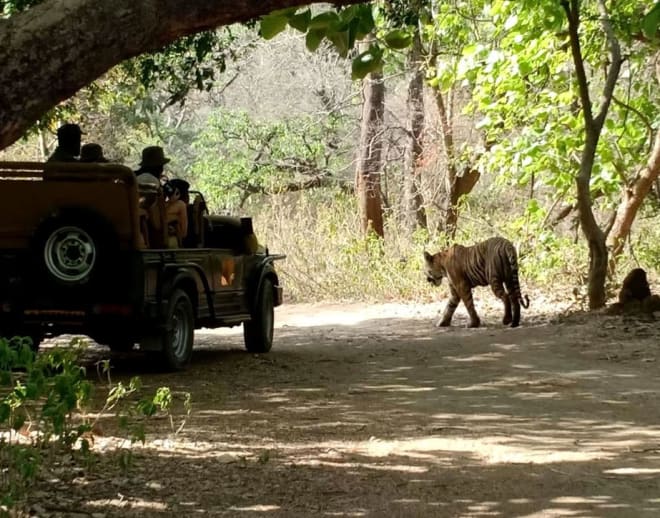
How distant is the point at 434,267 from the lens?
15.1m

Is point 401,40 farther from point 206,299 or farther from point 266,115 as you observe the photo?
point 266,115

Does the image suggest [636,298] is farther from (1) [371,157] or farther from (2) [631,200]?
(1) [371,157]

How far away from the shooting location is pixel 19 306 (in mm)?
9203

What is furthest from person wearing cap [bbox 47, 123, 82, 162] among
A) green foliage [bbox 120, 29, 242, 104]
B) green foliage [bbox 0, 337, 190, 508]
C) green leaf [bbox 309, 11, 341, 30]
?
green leaf [bbox 309, 11, 341, 30]

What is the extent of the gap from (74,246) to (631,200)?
898 centimetres

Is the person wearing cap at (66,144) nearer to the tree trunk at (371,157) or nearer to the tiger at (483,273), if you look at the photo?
the tiger at (483,273)

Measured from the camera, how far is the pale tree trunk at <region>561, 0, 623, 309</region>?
12.9 meters

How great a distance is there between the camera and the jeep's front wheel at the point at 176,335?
9.70 metres

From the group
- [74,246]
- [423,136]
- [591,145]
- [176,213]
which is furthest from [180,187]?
[423,136]

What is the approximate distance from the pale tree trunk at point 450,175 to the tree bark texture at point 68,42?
1632cm

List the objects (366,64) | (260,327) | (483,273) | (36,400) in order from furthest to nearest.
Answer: (483,273) < (260,327) < (366,64) < (36,400)

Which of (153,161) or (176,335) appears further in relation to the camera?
(153,161)

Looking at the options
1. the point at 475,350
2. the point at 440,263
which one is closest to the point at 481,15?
the point at 440,263

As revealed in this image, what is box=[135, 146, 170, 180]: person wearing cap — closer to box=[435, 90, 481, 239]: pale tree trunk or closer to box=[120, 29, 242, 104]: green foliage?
box=[120, 29, 242, 104]: green foliage
